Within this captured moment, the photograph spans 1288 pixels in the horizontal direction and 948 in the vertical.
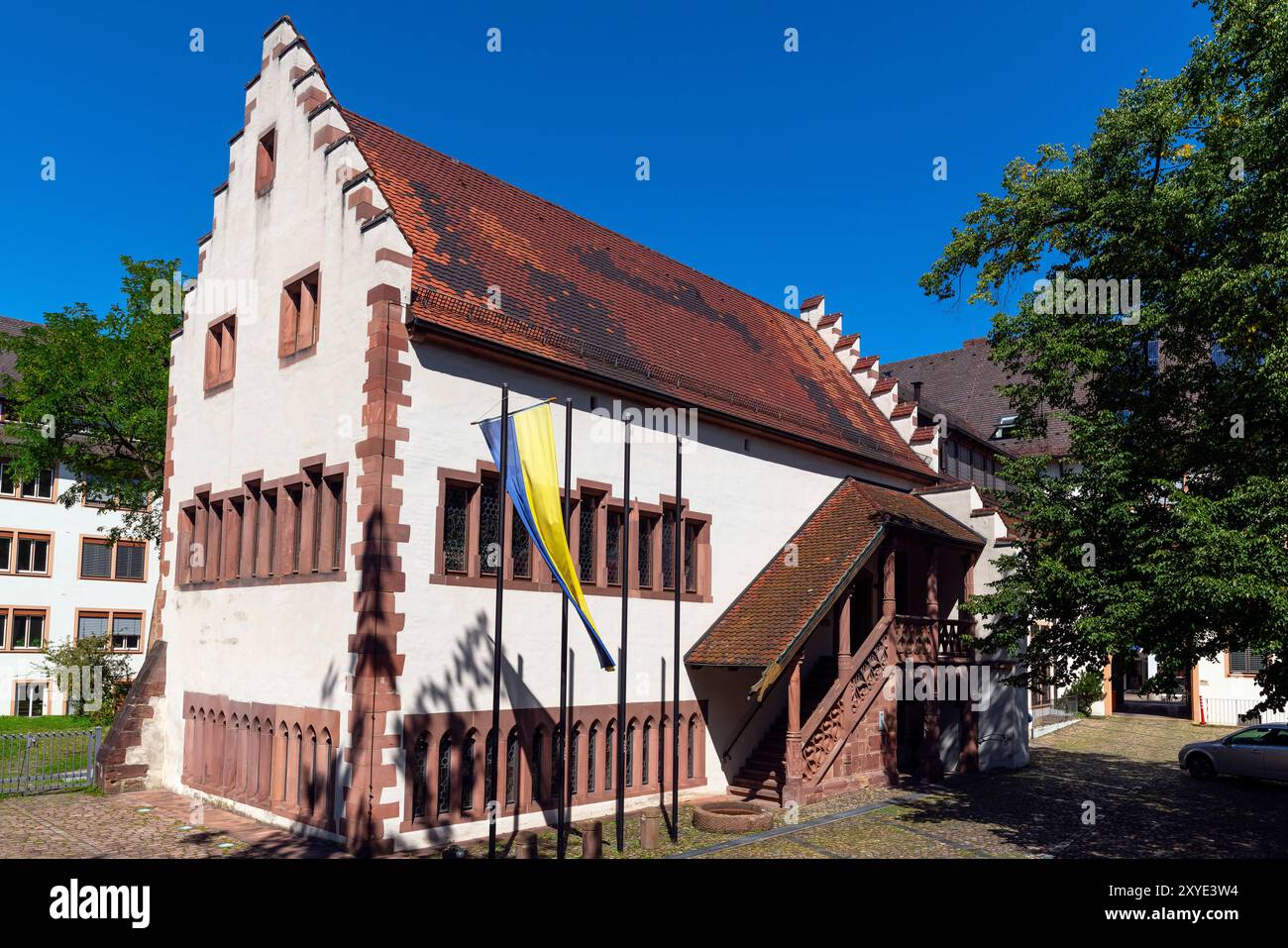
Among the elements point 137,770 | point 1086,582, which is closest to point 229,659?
point 137,770

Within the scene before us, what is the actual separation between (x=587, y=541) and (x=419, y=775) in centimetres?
534

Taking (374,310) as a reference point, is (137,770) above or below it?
below

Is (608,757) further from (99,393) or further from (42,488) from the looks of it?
(42,488)

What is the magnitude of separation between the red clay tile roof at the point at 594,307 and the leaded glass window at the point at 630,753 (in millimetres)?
6538

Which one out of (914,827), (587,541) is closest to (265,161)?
(587,541)

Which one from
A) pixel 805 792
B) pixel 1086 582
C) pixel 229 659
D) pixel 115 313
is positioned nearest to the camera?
pixel 1086 582

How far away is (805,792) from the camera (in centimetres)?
1991

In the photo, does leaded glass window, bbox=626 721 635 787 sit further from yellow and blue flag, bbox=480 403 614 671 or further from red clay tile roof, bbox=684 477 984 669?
yellow and blue flag, bbox=480 403 614 671

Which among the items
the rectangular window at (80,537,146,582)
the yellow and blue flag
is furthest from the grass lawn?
the yellow and blue flag

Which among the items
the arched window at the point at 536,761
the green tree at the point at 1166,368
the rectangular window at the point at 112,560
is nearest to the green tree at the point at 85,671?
the rectangular window at the point at 112,560

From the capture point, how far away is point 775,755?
21734 mm

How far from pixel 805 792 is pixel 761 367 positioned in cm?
1080
